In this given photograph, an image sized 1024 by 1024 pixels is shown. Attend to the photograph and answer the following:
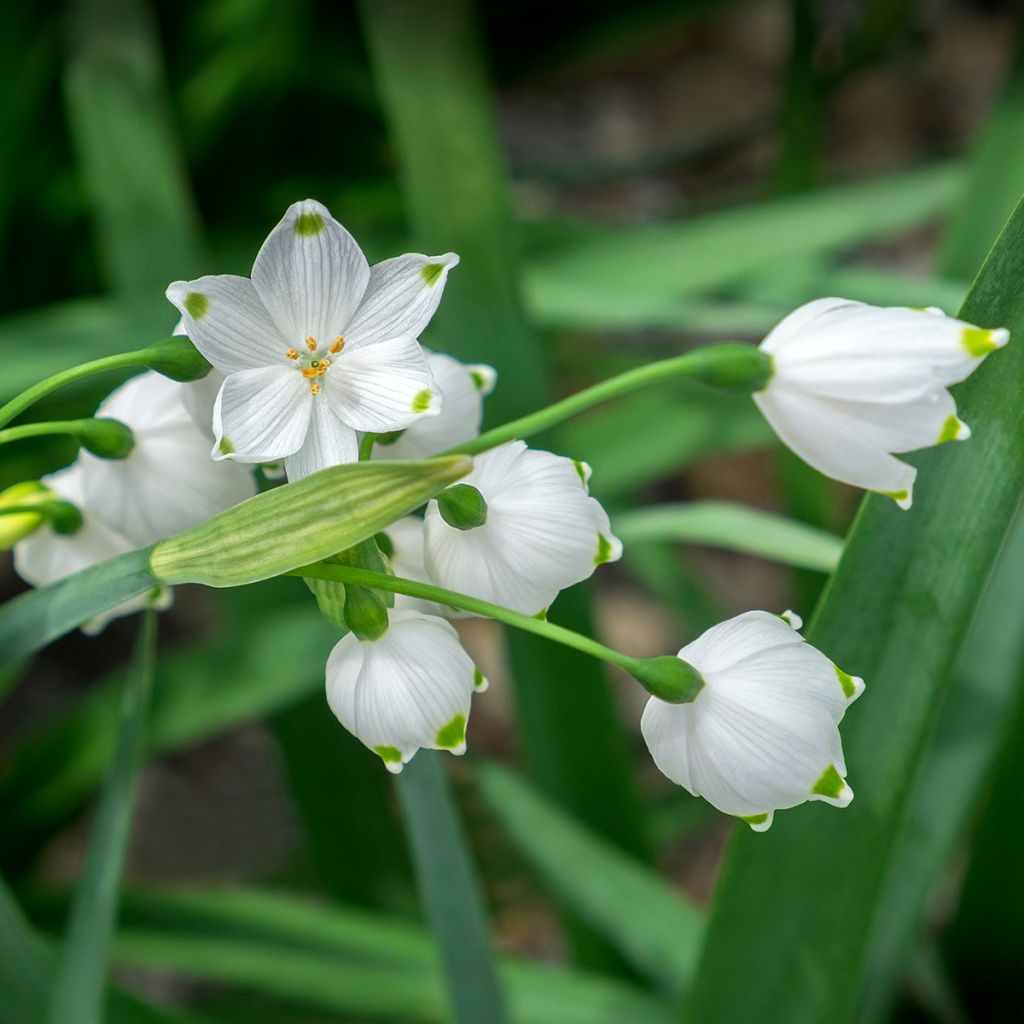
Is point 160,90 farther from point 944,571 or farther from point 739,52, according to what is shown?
point 739,52

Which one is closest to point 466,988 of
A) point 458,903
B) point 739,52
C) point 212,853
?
point 458,903

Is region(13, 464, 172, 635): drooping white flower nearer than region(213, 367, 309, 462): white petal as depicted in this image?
No

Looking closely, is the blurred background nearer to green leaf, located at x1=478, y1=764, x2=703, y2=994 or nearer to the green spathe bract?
green leaf, located at x1=478, y1=764, x2=703, y2=994

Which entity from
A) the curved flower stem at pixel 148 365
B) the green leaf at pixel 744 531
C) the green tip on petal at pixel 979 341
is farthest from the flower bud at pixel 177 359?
the green leaf at pixel 744 531

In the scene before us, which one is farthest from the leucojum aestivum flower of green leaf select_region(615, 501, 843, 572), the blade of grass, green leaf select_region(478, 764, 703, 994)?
green leaf select_region(478, 764, 703, 994)

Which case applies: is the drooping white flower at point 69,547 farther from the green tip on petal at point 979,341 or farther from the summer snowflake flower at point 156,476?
the green tip on petal at point 979,341

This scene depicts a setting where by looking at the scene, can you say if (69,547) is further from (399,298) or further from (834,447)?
(834,447)
